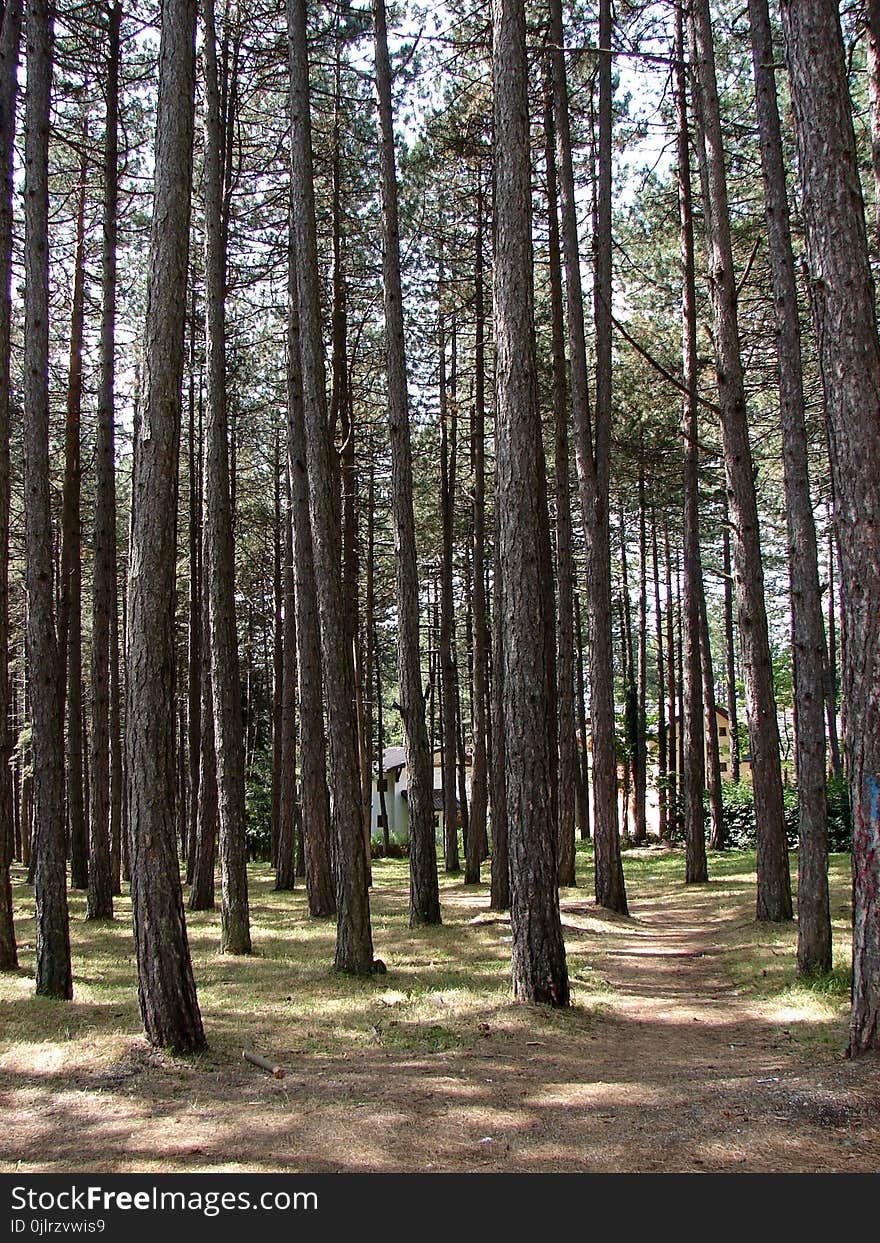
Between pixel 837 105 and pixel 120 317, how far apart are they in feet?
47.8

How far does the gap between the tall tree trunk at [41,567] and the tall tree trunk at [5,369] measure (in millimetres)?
376

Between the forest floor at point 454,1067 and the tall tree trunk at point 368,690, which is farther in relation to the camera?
the tall tree trunk at point 368,690

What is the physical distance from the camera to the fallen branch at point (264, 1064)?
6.20 m

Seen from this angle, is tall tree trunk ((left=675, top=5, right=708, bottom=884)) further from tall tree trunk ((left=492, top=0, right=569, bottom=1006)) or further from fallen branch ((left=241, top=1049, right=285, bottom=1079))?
fallen branch ((left=241, top=1049, right=285, bottom=1079))

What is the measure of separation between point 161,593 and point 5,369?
4355 mm

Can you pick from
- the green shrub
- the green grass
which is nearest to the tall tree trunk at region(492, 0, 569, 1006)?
the green grass

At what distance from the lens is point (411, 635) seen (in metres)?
12.3

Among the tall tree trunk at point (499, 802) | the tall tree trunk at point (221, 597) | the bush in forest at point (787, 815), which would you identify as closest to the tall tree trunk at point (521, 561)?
the tall tree trunk at point (221, 597)

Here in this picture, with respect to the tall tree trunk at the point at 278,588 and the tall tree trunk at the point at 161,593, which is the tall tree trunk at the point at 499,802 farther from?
the tall tree trunk at the point at 278,588

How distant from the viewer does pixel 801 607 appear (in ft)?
26.9

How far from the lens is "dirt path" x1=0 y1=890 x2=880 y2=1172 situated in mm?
4453

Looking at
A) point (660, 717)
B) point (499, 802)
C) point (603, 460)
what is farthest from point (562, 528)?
A: point (660, 717)

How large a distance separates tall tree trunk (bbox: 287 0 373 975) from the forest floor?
0.79 metres

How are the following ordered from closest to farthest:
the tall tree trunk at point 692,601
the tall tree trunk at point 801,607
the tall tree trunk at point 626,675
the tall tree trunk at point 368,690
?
the tall tree trunk at point 801,607 → the tall tree trunk at point 692,601 → the tall tree trunk at point 368,690 → the tall tree trunk at point 626,675
